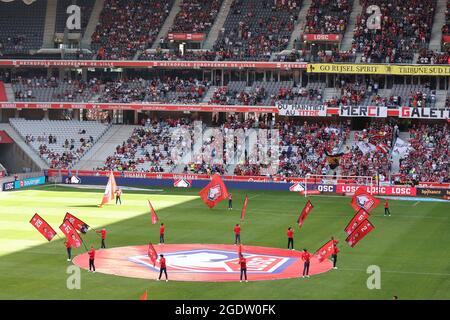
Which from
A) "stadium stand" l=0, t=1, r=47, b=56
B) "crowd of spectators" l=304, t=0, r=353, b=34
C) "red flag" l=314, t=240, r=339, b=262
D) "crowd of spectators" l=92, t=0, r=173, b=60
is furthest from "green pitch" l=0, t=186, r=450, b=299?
"stadium stand" l=0, t=1, r=47, b=56

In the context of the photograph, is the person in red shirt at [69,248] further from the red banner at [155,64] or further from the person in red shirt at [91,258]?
the red banner at [155,64]

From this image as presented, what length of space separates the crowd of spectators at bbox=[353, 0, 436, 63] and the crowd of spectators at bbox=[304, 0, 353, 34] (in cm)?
183

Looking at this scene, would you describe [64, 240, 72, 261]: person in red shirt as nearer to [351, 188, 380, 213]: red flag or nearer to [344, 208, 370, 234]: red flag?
[344, 208, 370, 234]: red flag

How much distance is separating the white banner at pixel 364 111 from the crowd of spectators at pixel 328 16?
9824mm

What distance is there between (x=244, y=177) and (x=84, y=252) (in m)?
33.9

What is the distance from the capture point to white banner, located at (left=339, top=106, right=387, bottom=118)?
79.8 metres

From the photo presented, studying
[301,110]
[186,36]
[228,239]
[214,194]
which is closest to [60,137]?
[186,36]

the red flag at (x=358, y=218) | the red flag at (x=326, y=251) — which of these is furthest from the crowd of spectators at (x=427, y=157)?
the red flag at (x=326, y=251)

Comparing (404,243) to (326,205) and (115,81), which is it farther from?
(115,81)

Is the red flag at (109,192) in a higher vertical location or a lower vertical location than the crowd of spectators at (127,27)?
lower

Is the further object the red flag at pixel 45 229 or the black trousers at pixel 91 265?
the red flag at pixel 45 229

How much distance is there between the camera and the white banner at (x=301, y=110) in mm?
81875

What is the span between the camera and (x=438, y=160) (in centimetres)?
7394
